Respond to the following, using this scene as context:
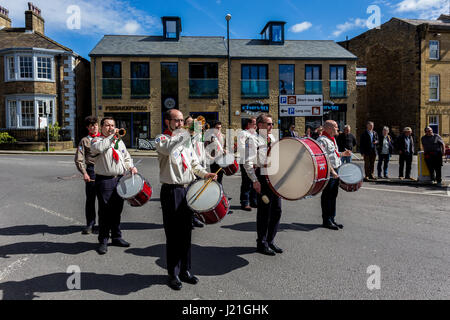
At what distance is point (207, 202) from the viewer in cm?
388

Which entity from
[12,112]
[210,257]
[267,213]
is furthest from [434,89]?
[12,112]

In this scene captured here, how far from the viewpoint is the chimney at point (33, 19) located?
89.9 ft

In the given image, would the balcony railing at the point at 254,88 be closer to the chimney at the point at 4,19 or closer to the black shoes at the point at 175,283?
the chimney at the point at 4,19

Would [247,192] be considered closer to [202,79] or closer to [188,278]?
[188,278]

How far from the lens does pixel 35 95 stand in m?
25.7

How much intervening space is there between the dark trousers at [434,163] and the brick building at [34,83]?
76.2ft

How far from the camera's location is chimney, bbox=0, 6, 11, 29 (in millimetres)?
28934

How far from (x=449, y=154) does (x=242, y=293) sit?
18.9m

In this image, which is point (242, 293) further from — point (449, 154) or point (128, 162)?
point (449, 154)

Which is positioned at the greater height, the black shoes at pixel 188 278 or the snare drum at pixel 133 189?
the snare drum at pixel 133 189

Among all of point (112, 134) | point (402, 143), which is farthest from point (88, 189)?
point (402, 143)

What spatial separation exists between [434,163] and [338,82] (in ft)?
58.6

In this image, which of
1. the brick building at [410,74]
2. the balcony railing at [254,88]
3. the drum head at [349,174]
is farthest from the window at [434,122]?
the drum head at [349,174]
